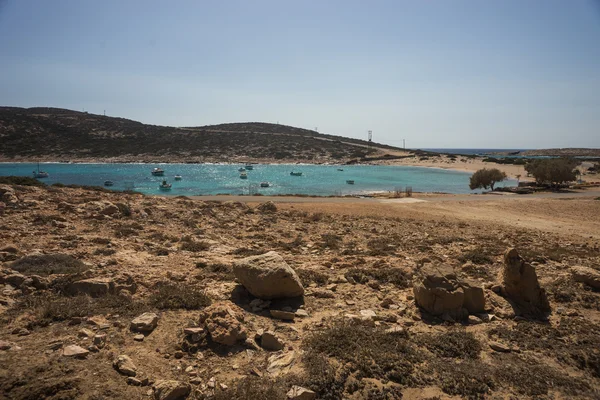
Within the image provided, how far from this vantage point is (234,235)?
1445 cm

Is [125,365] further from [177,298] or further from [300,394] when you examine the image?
[300,394]

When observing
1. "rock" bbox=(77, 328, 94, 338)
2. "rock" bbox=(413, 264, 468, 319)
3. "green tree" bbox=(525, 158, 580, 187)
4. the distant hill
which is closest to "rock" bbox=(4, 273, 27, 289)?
"rock" bbox=(77, 328, 94, 338)

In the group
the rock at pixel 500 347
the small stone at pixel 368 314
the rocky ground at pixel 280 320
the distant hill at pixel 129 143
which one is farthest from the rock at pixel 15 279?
the distant hill at pixel 129 143

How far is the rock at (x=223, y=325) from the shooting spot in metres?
5.54

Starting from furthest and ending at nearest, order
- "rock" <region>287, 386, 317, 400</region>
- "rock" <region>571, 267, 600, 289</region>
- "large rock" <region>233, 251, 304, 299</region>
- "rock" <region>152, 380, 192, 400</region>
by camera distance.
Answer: "rock" <region>571, 267, 600, 289</region>, "large rock" <region>233, 251, 304, 299</region>, "rock" <region>287, 386, 317, 400</region>, "rock" <region>152, 380, 192, 400</region>

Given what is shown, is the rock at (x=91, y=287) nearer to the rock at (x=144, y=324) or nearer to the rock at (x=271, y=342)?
the rock at (x=144, y=324)

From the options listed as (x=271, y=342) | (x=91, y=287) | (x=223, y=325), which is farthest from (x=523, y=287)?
(x=91, y=287)

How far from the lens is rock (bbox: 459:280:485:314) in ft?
24.4

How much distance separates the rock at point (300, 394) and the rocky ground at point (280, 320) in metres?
0.02

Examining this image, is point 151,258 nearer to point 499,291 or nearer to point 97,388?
point 97,388

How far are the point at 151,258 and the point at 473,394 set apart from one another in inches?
351

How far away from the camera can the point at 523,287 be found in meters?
7.77

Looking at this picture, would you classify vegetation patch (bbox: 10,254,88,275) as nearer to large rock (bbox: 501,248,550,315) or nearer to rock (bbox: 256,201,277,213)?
large rock (bbox: 501,248,550,315)

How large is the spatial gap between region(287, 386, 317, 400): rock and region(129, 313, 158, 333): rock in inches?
115
